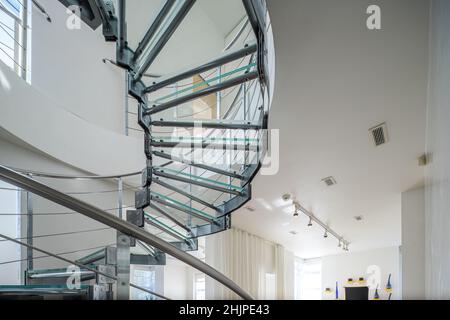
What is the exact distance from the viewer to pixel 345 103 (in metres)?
2.64

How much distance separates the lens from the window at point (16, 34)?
125 inches

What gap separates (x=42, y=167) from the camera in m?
3.35

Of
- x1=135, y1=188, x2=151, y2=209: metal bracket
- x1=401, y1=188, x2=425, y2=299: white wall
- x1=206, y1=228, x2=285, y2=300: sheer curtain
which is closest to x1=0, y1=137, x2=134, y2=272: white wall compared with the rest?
x1=135, y1=188, x2=151, y2=209: metal bracket

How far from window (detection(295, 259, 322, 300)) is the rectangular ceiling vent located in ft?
21.4

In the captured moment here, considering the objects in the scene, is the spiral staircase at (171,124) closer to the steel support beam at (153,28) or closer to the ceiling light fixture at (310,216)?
the steel support beam at (153,28)

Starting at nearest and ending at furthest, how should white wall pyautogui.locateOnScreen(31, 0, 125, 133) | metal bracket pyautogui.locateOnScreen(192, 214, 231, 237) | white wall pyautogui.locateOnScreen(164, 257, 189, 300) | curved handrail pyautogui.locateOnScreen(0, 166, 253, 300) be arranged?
curved handrail pyautogui.locateOnScreen(0, 166, 253, 300)
metal bracket pyautogui.locateOnScreen(192, 214, 231, 237)
white wall pyautogui.locateOnScreen(31, 0, 125, 133)
white wall pyautogui.locateOnScreen(164, 257, 189, 300)

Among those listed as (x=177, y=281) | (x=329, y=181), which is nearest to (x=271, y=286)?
(x=177, y=281)

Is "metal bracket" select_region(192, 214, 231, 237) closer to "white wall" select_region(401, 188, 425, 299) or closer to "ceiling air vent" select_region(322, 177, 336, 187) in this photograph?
"ceiling air vent" select_region(322, 177, 336, 187)

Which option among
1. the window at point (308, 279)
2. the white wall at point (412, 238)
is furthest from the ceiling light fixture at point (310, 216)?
the window at point (308, 279)

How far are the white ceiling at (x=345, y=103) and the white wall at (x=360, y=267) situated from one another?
10.9 ft

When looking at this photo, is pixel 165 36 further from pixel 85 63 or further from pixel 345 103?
pixel 85 63

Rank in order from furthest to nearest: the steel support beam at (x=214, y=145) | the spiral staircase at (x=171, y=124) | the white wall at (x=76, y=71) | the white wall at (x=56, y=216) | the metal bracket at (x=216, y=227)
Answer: the white wall at (x=76, y=71) < the metal bracket at (x=216, y=227) < the white wall at (x=56, y=216) < the steel support beam at (x=214, y=145) < the spiral staircase at (x=171, y=124)

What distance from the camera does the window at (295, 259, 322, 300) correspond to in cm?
916
